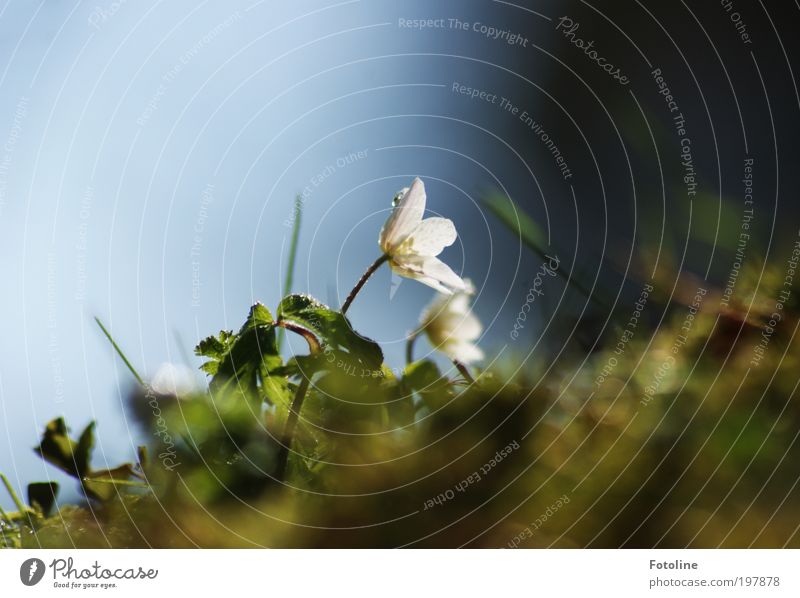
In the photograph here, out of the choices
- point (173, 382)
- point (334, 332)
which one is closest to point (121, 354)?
point (173, 382)

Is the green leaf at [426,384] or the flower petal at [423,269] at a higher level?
the flower petal at [423,269]

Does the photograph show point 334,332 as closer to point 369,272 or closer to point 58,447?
point 369,272

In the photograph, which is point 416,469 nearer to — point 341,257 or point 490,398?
point 490,398

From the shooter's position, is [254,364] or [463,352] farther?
[463,352]

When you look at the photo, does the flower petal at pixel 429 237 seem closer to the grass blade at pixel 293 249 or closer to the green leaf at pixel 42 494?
the grass blade at pixel 293 249

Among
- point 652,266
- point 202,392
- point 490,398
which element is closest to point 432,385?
point 490,398

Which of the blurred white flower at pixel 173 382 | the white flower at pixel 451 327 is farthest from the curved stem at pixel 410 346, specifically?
the blurred white flower at pixel 173 382
